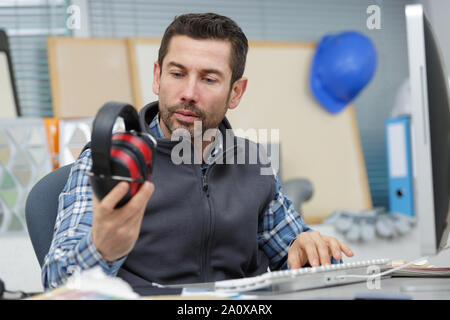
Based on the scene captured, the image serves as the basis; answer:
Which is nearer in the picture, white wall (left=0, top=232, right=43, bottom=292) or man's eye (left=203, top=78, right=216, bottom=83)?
man's eye (left=203, top=78, right=216, bottom=83)

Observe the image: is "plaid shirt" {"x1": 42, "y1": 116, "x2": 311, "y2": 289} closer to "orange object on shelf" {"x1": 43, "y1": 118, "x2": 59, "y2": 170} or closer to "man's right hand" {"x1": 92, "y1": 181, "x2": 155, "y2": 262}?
"man's right hand" {"x1": 92, "y1": 181, "x2": 155, "y2": 262}

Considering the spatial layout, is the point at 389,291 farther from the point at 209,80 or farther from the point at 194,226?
the point at 209,80

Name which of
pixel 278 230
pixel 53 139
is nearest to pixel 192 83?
pixel 278 230

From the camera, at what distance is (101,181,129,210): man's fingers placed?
2.09ft

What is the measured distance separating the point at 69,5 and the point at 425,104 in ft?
6.79

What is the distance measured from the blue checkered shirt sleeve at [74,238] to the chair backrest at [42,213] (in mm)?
48

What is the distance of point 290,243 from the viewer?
3.84ft

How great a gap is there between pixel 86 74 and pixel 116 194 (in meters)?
1.81

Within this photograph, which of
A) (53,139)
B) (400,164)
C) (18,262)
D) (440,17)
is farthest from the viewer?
(440,17)

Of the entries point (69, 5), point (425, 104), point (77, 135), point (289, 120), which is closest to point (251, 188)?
point (425, 104)

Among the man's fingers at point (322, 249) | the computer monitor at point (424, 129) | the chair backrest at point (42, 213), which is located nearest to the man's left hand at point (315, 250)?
the man's fingers at point (322, 249)

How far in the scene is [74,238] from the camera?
2.88 feet

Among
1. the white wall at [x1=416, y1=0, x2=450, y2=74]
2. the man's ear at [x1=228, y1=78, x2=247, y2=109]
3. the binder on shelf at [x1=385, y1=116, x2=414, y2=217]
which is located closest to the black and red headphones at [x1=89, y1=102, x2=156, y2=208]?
the man's ear at [x1=228, y1=78, x2=247, y2=109]
